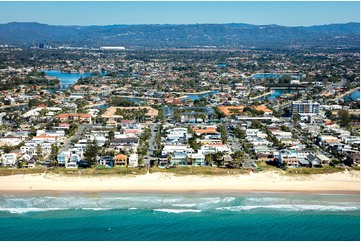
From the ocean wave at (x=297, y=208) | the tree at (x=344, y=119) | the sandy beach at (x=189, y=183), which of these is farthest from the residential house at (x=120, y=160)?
the tree at (x=344, y=119)

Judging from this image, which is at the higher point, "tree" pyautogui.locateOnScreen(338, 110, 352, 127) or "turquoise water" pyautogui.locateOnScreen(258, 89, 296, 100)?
"tree" pyautogui.locateOnScreen(338, 110, 352, 127)

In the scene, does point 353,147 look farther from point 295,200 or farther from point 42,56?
point 42,56

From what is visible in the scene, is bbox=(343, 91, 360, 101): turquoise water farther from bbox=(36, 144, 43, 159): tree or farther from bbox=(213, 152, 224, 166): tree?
bbox=(36, 144, 43, 159): tree

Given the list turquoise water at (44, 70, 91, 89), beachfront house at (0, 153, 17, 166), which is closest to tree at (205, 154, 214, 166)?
beachfront house at (0, 153, 17, 166)

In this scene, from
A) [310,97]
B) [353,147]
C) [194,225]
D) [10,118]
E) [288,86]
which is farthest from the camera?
[288,86]

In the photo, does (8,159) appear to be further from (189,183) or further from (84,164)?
(189,183)

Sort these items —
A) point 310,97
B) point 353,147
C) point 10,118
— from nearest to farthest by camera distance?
point 353,147 < point 10,118 < point 310,97

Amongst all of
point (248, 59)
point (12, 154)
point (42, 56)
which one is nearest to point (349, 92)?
point (12, 154)
